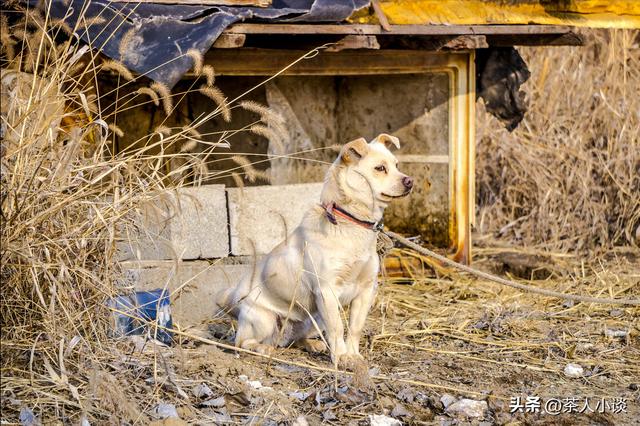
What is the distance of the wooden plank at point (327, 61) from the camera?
7.90m

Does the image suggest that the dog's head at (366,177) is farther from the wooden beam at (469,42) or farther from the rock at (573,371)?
the wooden beam at (469,42)

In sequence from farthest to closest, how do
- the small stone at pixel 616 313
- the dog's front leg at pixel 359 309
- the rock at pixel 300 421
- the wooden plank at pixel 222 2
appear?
the wooden plank at pixel 222 2 < the small stone at pixel 616 313 < the dog's front leg at pixel 359 309 < the rock at pixel 300 421

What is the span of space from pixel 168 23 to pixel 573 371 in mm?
3687

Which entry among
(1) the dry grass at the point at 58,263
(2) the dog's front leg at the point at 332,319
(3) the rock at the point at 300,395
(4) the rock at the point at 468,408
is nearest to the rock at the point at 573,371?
(4) the rock at the point at 468,408

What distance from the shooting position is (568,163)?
34.7ft

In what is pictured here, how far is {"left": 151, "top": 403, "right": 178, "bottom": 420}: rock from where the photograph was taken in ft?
14.8

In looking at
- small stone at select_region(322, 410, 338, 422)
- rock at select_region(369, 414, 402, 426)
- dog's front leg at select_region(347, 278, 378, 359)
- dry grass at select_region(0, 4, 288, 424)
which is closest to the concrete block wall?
Result: dog's front leg at select_region(347, 278, 378, 359)

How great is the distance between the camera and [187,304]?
278 inches

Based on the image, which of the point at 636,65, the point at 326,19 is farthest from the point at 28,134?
the point at 636,65

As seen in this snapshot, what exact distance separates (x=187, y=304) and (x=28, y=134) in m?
2.53

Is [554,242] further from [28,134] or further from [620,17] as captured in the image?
[28,134]

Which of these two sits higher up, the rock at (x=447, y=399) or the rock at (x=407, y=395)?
the rock at (x=407, y=395)

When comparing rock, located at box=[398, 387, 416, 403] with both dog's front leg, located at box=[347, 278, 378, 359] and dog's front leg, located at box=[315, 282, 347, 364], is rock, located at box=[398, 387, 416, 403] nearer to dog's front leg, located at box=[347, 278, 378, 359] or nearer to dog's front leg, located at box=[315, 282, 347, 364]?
dog's front leg, located at box=[315, 282, 347, 364]

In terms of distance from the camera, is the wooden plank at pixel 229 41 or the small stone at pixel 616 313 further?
the small stone at pixel 616 313
